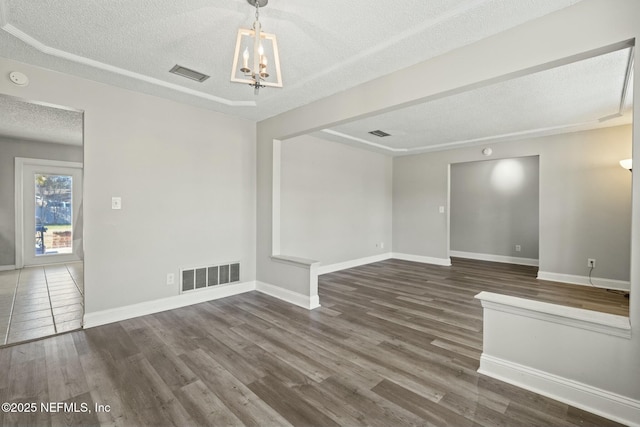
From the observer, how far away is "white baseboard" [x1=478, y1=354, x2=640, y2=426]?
1694 millimetres

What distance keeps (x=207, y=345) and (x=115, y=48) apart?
274 centimetres

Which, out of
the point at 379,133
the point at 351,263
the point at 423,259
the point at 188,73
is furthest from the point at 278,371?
the point at 423,259

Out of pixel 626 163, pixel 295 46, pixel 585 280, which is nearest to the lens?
pixel 295 46

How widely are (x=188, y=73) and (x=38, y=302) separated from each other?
3593 mm

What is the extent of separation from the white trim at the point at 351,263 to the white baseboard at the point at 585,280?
9.90ft

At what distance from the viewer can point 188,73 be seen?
2943 millimetres

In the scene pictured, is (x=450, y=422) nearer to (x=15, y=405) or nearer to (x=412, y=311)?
(x=412, y=311)

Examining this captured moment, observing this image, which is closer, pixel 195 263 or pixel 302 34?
pixel 302 34

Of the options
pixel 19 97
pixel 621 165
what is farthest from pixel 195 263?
pixel 621 165

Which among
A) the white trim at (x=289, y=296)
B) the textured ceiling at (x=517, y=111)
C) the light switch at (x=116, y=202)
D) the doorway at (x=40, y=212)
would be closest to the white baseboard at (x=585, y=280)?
the textured ceiling at (x=517, y=111)

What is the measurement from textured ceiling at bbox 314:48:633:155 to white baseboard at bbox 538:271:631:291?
2447 mm

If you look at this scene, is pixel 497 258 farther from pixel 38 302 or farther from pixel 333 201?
pixel 38 302

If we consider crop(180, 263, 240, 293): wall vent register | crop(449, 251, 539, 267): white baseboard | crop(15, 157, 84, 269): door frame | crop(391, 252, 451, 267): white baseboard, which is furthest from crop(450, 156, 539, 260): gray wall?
crop(15, 157, 84, 269): door frame

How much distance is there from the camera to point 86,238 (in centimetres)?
302
